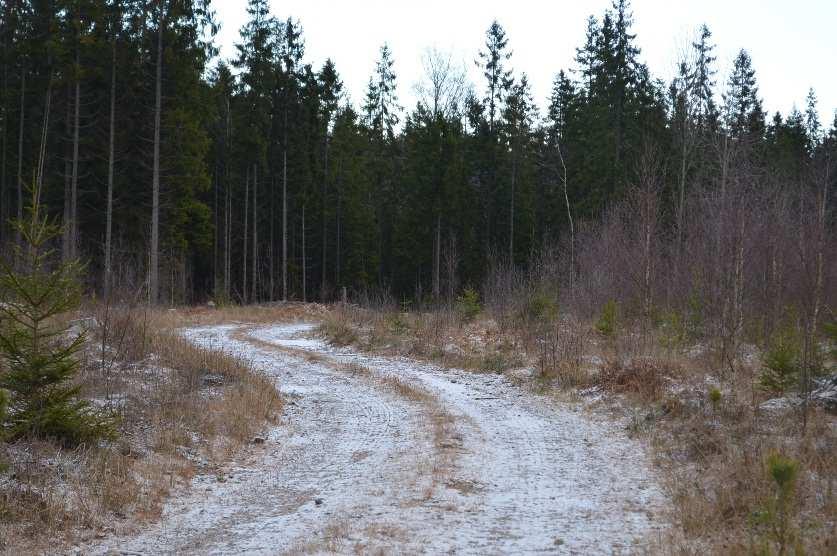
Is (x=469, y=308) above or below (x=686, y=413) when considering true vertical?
above

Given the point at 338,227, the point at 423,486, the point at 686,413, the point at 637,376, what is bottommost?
the point at 423,486

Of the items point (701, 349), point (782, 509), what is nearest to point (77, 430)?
point (782, 509)

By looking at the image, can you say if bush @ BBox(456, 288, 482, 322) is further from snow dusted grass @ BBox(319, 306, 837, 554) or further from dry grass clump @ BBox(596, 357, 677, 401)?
dry grass clump @ BBox(596, 357, 677, 401)

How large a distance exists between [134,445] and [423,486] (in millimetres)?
3523

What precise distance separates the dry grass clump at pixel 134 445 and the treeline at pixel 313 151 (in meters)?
13.8

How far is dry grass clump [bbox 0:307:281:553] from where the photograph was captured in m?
5.84

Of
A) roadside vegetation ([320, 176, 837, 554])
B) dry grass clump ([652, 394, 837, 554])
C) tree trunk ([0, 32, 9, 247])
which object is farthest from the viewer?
tree trunk ([0, 32, 9, 247])

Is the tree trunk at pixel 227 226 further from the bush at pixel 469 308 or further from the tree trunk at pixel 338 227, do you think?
the bush at pixel 469 308

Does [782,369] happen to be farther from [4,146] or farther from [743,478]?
[4,146]

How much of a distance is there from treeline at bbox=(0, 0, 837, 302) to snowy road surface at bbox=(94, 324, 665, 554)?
15.6 meters

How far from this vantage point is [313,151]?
1848 inches

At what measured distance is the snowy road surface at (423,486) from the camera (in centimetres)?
554

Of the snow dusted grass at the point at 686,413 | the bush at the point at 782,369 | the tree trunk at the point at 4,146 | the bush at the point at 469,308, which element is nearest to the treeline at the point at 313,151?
the tree trunk at the point at 4,146

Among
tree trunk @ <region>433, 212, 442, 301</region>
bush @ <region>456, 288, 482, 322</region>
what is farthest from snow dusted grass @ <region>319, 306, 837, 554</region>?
tree trunk @ <region>433, 212, 442, 301</region>
